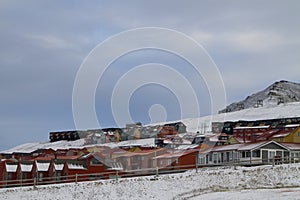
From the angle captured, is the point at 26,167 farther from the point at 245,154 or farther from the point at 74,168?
the point at 245,154

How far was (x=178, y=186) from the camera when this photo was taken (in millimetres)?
43719

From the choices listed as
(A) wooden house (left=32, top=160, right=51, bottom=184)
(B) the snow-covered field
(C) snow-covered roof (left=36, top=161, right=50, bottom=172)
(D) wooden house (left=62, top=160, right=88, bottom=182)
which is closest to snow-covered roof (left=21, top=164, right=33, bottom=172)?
(A) wooden house (left=32, top=160, right=51, bottom=184)

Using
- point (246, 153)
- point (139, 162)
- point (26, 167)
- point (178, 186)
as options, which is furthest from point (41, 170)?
point (178, 186)

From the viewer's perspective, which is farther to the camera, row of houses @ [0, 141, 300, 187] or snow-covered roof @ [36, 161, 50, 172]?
snow-covered roof @ [36, 161, 50, 172]

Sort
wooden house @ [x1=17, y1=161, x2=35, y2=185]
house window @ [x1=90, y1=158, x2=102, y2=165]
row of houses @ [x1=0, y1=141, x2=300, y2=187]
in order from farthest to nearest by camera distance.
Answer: house window @ [x1=90, y1=158, x2=102, y2=165]
wooden house @ [x1=17, y1=161, x2=35, y2=185]
row of houses @ [x1=0, y1=141, x2=300, y2=187]

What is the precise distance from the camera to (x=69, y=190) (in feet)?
145

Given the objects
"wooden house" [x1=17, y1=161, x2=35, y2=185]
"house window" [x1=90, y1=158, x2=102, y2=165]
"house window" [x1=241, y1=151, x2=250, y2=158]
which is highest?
"house window" [x1=241, y1=151, x2=250, y2=158]

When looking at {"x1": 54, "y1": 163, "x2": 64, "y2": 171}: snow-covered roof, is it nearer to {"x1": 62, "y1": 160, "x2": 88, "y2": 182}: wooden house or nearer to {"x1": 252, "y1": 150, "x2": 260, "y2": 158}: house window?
{"x1": 62, "y1": 160, "x2": 88, "y2": 182}: wooden house

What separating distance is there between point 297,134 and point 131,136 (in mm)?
77995

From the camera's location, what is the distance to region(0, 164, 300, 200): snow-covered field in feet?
136

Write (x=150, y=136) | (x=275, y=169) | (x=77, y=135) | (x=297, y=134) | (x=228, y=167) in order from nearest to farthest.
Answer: (x=275, y=169)
(x=228, y=167)
(x=297, y=134)
(x=150, y=136)
(x=77, y=135)

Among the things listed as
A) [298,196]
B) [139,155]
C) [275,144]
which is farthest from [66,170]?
[298,196]

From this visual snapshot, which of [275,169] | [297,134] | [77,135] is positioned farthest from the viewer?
[77,135]

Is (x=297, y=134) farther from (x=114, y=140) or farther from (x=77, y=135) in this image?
(x=77, y=135)
